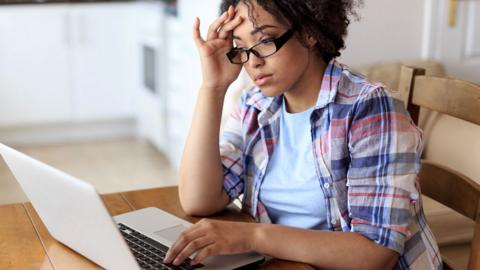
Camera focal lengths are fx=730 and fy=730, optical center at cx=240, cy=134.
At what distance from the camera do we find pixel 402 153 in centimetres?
126

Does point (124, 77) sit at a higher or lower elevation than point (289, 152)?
lower

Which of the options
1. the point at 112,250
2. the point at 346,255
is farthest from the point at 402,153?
the point at 112,250

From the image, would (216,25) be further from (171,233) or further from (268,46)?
(171,233)

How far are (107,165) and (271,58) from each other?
298cm

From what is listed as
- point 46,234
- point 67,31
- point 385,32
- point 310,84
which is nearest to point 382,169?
point 310,84

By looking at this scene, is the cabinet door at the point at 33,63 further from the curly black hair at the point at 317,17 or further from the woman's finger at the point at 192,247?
the woman's finger at the point at 192,247

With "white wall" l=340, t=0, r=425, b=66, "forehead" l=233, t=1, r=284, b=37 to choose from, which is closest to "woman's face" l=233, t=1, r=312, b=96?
"forehead" l=233, t=1, r=284, b=37

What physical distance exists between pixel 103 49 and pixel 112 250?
3.57m

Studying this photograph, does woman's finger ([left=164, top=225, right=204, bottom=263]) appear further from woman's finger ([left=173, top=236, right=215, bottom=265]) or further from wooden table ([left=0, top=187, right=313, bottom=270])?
wooden table ([left=0, top=187, right=313, bottom=270])

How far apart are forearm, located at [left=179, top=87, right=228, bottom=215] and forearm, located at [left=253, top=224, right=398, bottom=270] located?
249 mm

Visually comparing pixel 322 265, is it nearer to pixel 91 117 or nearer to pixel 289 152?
pixel 289 152

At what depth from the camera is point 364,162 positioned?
128cm

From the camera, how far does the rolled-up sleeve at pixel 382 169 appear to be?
48.8 inches

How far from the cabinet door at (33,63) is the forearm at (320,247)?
3411 millimetres
